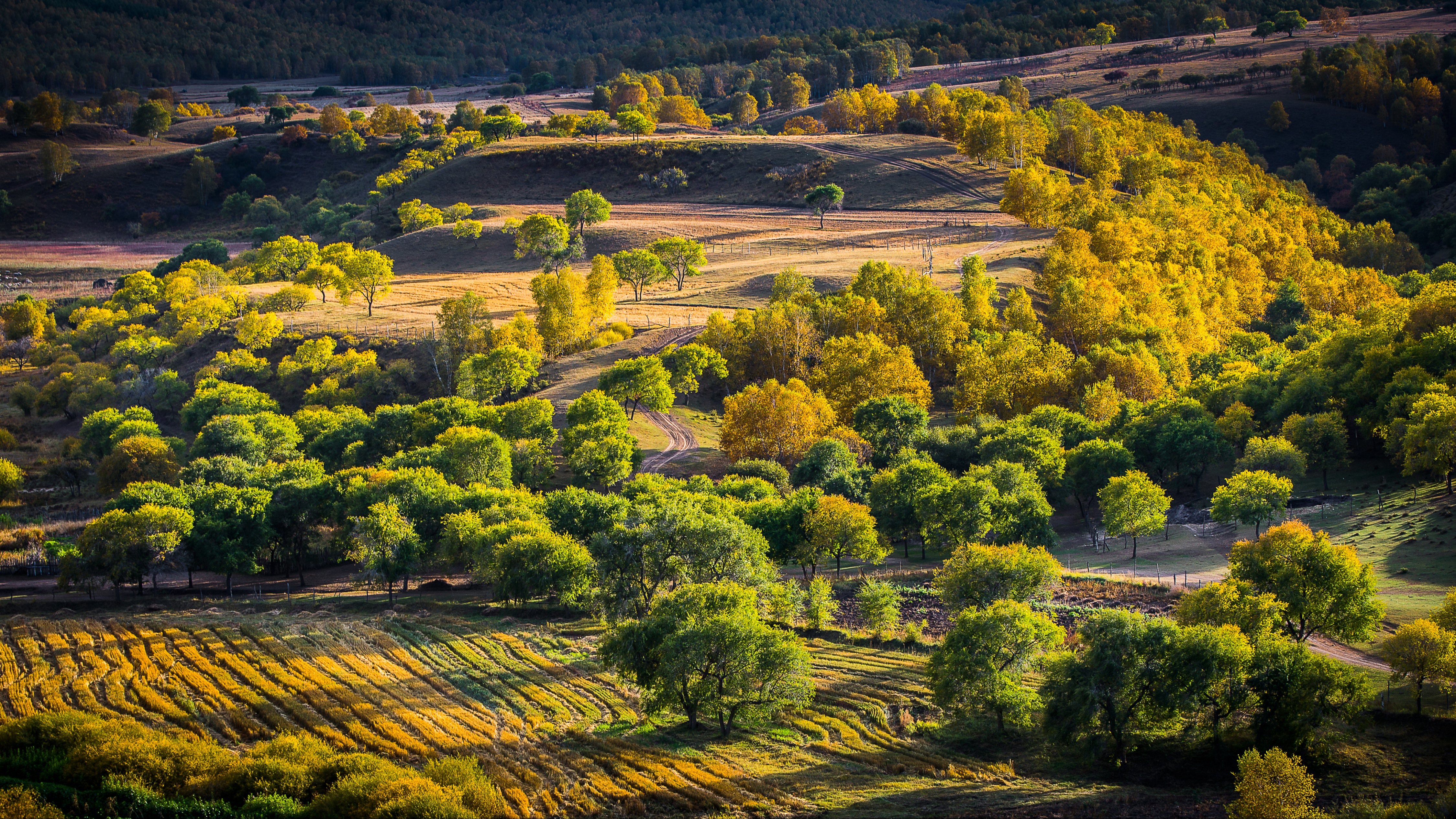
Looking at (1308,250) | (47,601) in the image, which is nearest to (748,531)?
(47,601)

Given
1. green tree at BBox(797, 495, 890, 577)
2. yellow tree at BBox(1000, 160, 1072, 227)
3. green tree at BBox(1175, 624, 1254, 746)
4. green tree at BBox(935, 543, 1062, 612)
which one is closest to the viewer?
green tree at BBox(1175, 624, 1254, 746)

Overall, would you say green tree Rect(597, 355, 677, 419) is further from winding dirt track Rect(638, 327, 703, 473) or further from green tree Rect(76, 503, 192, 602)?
green tree Rect(76, 503, 192, 602)

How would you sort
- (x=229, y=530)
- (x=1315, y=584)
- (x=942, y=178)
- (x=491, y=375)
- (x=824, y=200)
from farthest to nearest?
(x=942, y=178) → (x=824, y=200) → (x=491, y=375) → (x=229, y=530) → (x=1315, y=584)

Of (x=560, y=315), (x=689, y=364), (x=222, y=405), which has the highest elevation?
(x=560, y=315)

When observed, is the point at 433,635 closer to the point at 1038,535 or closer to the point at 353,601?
the point at 353,601

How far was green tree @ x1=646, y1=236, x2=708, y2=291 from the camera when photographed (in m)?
146

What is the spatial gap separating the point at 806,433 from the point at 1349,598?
49.2 m

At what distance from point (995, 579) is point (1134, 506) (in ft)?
61.9

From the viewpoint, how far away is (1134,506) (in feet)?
245

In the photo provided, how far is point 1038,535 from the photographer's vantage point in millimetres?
77188

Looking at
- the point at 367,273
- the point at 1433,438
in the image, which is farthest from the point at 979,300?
the point at 367,273

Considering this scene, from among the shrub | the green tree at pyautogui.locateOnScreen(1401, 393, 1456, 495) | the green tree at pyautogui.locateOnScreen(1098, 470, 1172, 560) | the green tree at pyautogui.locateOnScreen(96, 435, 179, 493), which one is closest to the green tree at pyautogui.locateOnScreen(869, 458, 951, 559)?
the shrub

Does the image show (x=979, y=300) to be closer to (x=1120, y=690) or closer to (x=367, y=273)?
(x=367, y=273)

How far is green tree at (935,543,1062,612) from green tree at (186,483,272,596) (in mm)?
46723
